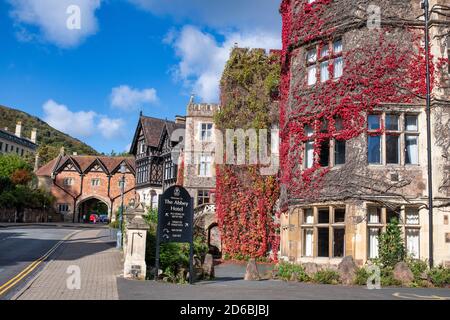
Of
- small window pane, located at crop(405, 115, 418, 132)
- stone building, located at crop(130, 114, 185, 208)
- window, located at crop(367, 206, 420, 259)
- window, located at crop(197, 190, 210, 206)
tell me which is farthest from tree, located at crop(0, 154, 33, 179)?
small window pane, located at crop(405, 115, 418, 132)

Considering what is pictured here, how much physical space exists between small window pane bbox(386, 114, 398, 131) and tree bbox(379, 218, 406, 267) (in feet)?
10.8

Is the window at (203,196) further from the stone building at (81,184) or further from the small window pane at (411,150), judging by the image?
the stone building at (81,184)

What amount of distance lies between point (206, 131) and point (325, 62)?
24.3 metres

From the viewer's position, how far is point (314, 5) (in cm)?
1941

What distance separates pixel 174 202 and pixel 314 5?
1022cm

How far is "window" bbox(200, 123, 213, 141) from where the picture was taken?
42.5 m

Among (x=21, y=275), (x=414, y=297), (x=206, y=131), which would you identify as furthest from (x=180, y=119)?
(x=414, y=297)

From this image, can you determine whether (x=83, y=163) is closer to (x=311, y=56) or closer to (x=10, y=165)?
(x=10, y=165)

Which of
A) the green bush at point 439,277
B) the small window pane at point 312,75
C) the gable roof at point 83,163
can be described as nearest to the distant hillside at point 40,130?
the gable roof at point 83,163

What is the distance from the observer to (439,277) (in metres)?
14.8

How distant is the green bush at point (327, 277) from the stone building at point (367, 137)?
1406mm
